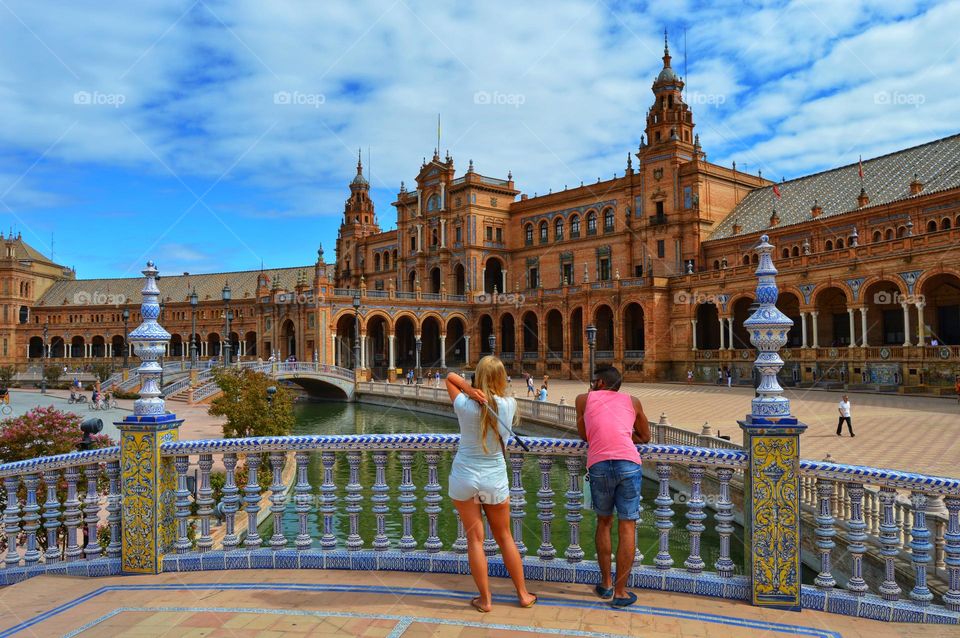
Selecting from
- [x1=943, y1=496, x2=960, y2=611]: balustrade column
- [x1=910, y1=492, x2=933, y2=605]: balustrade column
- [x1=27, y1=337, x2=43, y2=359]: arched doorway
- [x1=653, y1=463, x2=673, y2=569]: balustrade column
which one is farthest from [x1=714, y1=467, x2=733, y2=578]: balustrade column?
[x1=27, y1=337, x2=43, y2=359]: arched doorway

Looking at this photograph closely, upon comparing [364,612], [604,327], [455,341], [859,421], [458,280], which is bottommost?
[859,421]

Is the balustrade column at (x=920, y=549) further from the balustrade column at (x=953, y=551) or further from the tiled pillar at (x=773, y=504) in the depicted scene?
the tiled pillar at (x=773, y=504)

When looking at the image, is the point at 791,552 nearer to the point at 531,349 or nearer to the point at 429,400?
the point at 429,400

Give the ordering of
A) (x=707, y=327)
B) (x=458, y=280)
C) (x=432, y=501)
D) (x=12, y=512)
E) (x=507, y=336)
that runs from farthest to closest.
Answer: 1. (x=458, y=280)
2. (x=507, y=336)
3. (x=707, y=327)
4. (x=12, y=512)
5. (x=432, y=501)

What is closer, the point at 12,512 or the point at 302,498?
the point at 302,498

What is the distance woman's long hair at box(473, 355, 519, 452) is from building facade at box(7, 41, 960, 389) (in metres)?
29.6

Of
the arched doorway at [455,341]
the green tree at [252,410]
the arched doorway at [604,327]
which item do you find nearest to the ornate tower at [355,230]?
the arched doorway at [455,341]

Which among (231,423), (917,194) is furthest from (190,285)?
(917,194)

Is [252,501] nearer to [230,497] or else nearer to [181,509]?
[230,497]

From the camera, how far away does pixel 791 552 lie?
466 centimetres

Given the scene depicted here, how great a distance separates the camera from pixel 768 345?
503cm

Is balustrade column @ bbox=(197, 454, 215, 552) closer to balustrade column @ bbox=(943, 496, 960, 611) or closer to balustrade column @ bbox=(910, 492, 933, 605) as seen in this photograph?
balustrade column @ bbox=(910, 492, 933, 605)

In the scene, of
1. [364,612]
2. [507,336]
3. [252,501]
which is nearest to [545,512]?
[364,612]

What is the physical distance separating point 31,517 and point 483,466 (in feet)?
13.5
